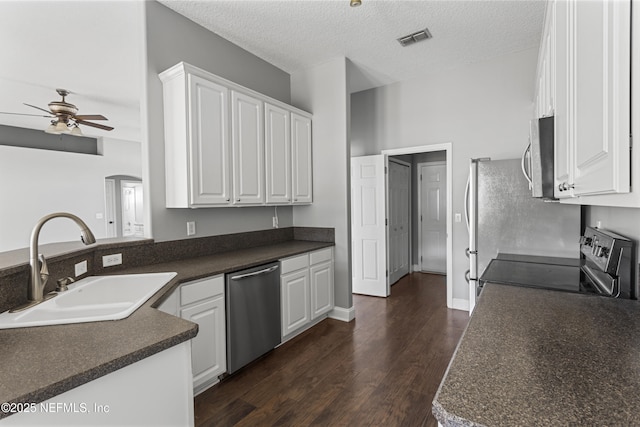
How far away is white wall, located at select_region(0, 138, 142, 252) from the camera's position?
5.64m

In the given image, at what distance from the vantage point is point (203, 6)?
102 inches

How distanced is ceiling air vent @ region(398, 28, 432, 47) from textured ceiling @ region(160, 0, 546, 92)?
0.06m

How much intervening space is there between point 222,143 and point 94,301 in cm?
152

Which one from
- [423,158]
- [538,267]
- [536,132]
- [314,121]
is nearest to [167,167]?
[314,121]

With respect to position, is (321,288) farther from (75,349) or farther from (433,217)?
(433,217)

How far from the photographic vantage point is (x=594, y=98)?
791 millimetres

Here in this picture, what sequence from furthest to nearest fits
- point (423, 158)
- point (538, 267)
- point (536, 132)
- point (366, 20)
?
point (423, 158) → point (366, 20) → point (538, 267) → point (536, 132)

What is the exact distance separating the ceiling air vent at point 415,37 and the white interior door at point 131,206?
6.86 meters

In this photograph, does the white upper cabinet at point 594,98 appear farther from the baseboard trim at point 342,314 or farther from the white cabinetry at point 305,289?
the baseboard trim at point 342,314

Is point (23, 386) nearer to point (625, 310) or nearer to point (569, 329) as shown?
point (569, 329)

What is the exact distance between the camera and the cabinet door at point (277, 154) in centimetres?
311

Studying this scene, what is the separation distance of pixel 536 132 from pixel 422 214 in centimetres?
455

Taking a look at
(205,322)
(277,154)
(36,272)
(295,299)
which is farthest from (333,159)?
(36,272)

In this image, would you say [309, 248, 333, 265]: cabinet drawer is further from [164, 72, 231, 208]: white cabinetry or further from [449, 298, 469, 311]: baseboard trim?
[449, 298, 469, 311]: baseboard trim
